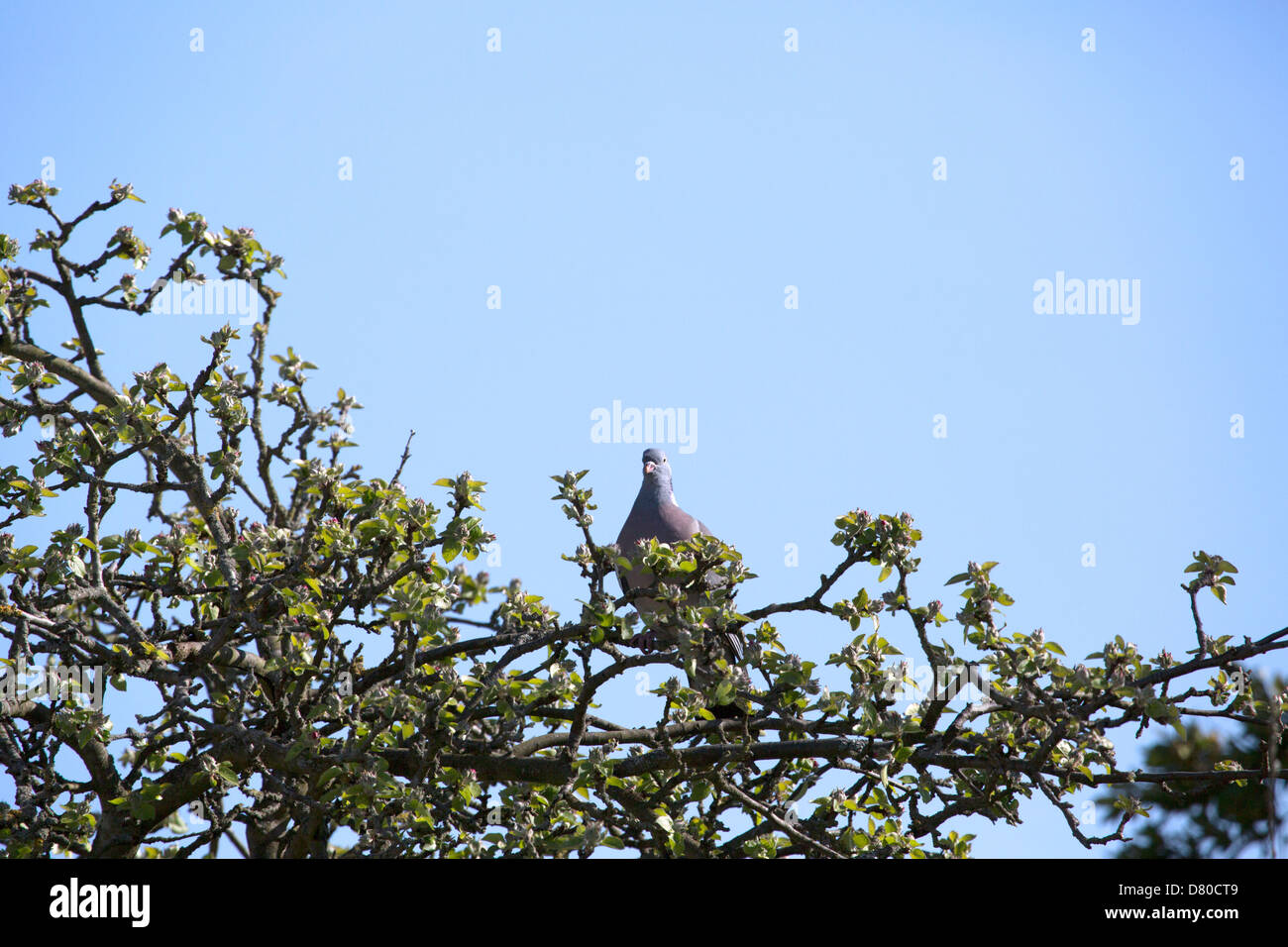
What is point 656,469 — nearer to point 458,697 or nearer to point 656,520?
point 656,520

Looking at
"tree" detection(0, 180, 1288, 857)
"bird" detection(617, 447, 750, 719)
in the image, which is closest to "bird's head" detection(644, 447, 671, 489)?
"bird" detection(617, 447, 750, 719)

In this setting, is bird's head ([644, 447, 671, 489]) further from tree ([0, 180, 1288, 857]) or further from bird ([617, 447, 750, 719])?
tree ([0, 180, 1288, 857])

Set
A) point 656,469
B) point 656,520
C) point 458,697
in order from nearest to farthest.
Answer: point 458,697, point 656,520, point 656,469

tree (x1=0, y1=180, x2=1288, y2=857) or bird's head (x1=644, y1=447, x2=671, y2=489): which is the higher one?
bird's head (x1=644, y1=447, x2=671, y2=489)

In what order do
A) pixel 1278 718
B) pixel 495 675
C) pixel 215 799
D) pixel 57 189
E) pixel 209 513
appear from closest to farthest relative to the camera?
pixel 1278 718 < pixel 495 675 < pixel 215 799 < pixel 209 513 < pixel 57 189

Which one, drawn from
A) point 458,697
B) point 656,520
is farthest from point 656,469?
point 458,697

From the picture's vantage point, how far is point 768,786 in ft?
19.7

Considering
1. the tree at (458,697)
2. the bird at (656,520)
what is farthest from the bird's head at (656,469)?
the tree at (458,697)

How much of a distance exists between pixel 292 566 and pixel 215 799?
4.32 ft

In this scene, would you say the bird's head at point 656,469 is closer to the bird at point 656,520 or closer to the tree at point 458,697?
the bird at point 656,520
